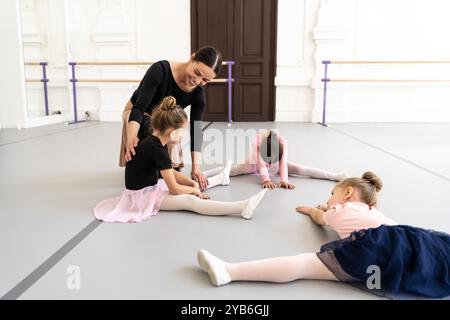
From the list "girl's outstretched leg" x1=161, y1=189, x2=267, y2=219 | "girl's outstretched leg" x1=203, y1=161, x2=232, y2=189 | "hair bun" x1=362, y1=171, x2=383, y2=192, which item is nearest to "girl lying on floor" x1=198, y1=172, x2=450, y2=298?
"hair bun" x1=362, y1=171, x2=383, y2=192

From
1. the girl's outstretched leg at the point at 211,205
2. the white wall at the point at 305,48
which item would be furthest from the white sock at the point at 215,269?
the white wall at the point at 305,48

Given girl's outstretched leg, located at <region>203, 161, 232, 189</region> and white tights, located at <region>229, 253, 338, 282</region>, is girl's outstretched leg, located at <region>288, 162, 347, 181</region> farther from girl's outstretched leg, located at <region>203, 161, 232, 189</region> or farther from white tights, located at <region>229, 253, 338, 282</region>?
white tights, located at <region>229, 253, 338, 282</region>

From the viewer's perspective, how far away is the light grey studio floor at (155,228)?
4.01 feet

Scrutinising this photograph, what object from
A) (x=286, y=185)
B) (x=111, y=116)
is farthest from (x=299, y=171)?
(x=111, y=116)

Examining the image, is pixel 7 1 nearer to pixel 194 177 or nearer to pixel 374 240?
pixel 194 177

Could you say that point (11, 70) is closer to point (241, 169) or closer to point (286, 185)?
point (241, 169)

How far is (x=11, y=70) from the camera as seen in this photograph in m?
5.40

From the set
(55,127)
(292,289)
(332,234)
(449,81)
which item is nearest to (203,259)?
(292,289)

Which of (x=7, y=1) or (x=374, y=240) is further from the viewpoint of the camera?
(x=7, y=1)

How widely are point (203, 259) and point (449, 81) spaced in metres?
6.41

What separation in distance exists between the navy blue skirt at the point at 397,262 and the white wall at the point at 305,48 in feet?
18.3

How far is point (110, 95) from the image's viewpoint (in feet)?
22.3

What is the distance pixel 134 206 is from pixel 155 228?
0.27m

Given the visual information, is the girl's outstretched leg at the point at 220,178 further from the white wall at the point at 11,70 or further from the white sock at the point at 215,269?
the white wall at the point at 11,70
